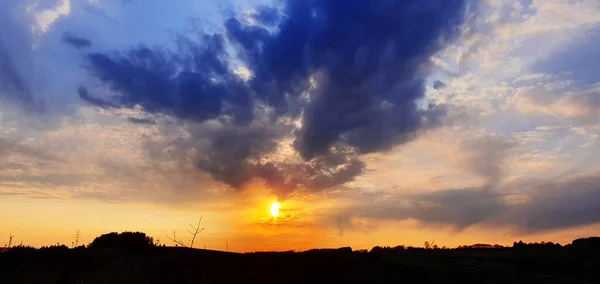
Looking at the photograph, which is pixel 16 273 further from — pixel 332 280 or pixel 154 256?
pixel 332 280

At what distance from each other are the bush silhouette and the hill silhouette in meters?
0.60

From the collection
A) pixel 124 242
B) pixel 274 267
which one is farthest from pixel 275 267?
pixel 124 242

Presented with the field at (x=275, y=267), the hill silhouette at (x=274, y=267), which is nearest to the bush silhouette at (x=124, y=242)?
the hill silhouette at (x=274, y=267)

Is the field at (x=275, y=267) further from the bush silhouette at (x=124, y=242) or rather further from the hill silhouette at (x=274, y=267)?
the bush silhouette at (x=124, y=242)

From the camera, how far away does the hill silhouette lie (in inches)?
1121

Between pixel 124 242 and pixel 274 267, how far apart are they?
51.7 feet

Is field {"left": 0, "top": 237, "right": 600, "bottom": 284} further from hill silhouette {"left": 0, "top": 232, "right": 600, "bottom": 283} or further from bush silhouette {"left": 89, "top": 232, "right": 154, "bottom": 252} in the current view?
bush silhouette {"left": 89, "top": 232, "right": 154, "bottom": 252}

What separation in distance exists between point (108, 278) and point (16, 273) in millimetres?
6864

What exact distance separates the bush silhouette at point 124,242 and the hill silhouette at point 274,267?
599 mm

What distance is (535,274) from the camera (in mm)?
30625

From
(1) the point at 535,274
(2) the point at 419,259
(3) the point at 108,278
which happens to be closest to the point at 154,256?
(3) the point at 108,278

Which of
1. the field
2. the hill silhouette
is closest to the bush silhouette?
the hill silhouette

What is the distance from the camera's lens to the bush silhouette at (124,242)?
38719mm

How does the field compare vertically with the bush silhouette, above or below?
below
